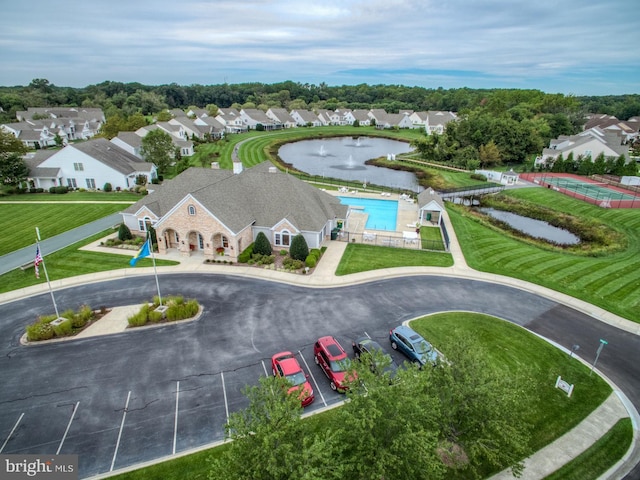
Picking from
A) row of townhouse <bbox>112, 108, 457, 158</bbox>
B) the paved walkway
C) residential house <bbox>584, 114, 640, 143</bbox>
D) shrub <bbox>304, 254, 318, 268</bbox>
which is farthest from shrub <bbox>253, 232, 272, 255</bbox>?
residential house <bbox>584, 114, 640, 143</bbox>

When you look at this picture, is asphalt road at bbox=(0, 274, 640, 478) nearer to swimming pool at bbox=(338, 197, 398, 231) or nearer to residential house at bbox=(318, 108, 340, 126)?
swimming pool at bbox=(338, 197, 398, 231)

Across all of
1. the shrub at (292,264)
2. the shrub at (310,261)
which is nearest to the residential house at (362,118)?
the shrub at (310,261)

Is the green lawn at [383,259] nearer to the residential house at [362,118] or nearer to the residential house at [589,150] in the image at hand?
the residential house at [589,150]

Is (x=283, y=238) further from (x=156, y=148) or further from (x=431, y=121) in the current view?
(x=431, y=121)

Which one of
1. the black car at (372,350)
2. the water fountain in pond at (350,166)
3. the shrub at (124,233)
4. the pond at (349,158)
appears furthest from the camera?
the water fountain in pond at (350,166)

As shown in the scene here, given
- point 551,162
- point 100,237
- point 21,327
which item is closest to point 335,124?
point 551,162

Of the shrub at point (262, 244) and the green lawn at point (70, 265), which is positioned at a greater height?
the shrub at point (262, 244)

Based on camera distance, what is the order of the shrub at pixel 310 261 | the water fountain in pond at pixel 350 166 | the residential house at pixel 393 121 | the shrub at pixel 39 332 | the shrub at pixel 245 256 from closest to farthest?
the shrub at pixel 39 332, the shrub at pixel 310 261, the shrub at pixel 245 256, the water fountain in pond at pixel 350 166, the residential house at pixel 393 121
